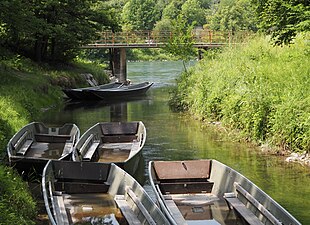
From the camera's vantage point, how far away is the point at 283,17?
2197cm

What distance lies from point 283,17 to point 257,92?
5.96m

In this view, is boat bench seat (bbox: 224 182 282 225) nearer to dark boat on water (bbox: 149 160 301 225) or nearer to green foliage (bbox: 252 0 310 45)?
dark boat on water (bbox: 149 160 301 225)

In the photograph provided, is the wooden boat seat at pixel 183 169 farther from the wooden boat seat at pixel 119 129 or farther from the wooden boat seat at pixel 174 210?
the wooden boat seat at pixel 119 129

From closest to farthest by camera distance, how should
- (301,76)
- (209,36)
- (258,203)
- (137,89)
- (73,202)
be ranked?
1. (258,203)
2. (73,202)
3. (301,76)
4. (137,89)
5. (209,36)

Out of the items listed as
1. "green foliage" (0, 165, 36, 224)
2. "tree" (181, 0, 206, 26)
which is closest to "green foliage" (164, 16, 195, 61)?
"green foliage" (0, 165, 36, 224)

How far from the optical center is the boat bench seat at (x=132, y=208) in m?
8.66

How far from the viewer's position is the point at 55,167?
11.0 m

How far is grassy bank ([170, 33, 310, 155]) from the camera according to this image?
15.0 meters

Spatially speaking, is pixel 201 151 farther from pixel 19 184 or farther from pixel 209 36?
pixel 209 36

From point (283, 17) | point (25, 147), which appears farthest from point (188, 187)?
point (283, 17)

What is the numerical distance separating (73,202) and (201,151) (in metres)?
6.85

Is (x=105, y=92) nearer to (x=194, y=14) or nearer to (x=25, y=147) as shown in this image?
(x=25, y=147)

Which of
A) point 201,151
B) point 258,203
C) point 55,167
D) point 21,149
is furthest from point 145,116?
point 258,203

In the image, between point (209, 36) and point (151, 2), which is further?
point (151, 2)
